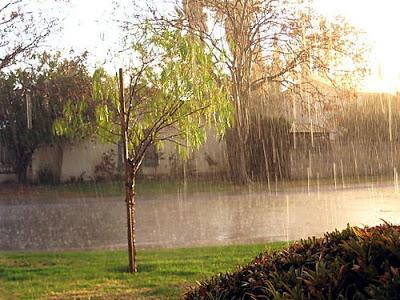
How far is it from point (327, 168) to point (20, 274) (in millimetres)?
23471

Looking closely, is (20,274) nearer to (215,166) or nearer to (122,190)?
(122,190)

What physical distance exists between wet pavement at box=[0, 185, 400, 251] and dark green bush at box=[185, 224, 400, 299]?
7441 mm

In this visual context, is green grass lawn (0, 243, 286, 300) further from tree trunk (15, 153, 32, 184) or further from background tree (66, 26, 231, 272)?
tree trunk (15, 153, 32, 184)

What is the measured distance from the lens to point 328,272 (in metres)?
2.92

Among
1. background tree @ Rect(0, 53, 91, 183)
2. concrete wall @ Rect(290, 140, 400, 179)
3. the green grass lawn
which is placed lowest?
the green grass lawn

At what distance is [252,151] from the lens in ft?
98.2

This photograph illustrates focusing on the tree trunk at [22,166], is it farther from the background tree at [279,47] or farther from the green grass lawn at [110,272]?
the green grass lawn at [110,272]

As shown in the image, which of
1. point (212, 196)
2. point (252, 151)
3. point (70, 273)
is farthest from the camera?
point (252, 151)

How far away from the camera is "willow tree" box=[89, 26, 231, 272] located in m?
8.49

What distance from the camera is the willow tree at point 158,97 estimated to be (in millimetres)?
8492

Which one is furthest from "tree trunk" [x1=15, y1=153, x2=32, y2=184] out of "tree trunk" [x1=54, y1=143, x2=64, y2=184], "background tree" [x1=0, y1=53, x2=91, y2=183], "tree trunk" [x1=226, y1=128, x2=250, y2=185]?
"tree trunk" [x1=226, y1=128, x2=250, y2=185]

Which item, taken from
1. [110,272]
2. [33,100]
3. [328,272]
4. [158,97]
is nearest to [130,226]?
[110,272]

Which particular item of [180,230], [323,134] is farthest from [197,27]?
[180,230]

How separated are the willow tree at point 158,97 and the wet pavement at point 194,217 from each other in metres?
3.29
